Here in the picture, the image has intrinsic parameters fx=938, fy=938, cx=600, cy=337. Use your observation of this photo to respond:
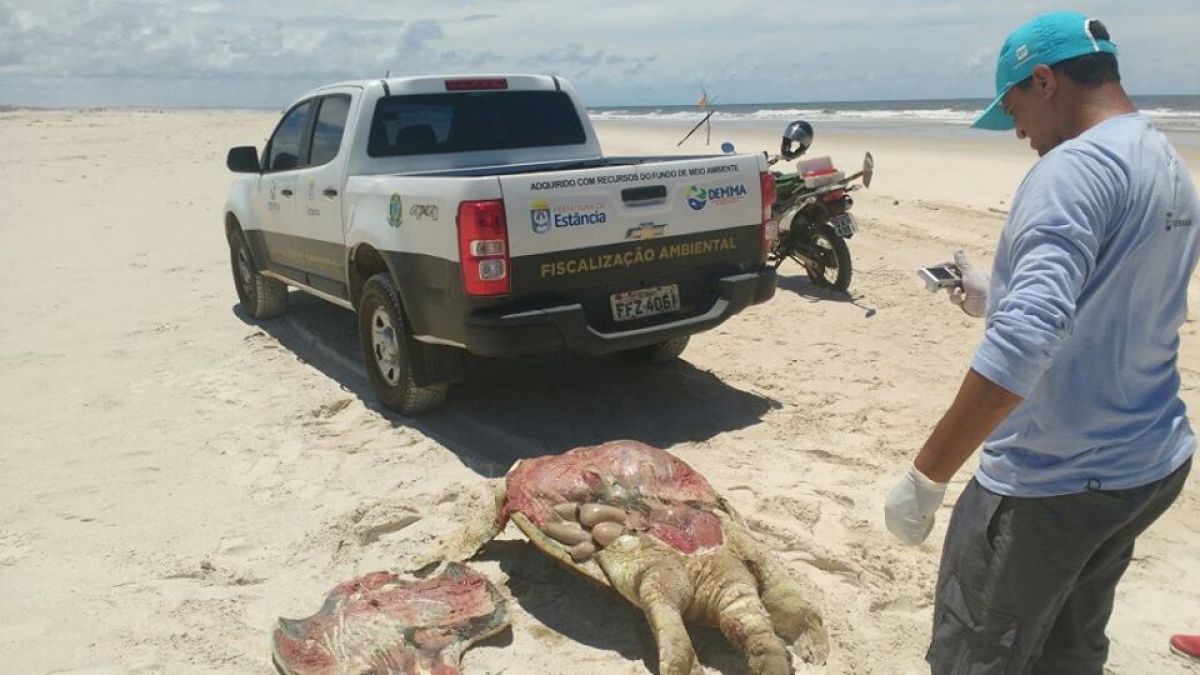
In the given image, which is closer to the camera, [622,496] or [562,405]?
[622,496]

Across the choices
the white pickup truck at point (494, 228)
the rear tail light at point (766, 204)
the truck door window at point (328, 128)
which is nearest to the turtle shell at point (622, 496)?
the white pickup truck at point (494, 228)

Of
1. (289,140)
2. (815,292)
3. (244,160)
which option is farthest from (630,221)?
(815,292)

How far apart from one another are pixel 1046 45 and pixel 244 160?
6.32m

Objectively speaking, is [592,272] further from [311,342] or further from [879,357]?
[311,342]

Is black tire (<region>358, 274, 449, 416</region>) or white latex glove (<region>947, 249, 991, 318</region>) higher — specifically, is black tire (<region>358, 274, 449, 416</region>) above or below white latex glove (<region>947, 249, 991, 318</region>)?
below

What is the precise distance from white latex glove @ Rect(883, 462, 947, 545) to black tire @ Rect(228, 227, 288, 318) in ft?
20.3

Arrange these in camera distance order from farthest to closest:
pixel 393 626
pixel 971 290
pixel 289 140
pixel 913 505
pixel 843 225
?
1. pixel 843 225
2. pixel 289 140
3. pixel 393 626
4. pixel 971 290
5. pixel 913 505

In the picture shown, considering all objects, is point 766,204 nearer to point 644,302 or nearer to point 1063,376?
point 644,302

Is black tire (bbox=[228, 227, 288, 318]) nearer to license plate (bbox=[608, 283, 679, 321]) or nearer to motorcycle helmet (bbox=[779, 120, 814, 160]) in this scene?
license plate (bbox=[608, 283, 679, 321])

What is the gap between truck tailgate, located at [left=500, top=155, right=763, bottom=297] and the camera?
4.56m

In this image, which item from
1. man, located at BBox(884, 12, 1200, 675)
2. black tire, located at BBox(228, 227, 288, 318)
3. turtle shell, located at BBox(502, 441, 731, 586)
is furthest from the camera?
black tire, located at BBox(228, 227, 288, 318)

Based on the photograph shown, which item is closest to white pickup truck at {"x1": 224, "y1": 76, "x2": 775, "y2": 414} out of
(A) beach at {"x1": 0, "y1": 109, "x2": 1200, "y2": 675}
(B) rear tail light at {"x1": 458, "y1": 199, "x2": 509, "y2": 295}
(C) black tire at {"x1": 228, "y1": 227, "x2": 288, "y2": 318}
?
(B) rear tail light at {"x1": 458, "y1": 199, "x2": 509, "y2": 295}

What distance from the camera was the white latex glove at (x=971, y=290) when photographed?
2.70 meters

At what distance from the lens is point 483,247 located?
4.45 meters
